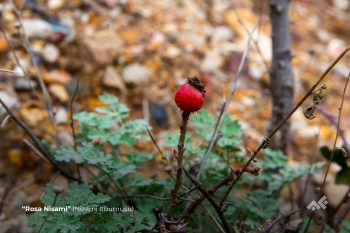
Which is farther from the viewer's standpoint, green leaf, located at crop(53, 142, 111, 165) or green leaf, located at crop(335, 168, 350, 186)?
green leaf, located at crop(335, 168, 350, 186)

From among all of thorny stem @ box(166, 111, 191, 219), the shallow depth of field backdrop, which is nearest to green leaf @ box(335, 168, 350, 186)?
the shallow depth of field backdrop

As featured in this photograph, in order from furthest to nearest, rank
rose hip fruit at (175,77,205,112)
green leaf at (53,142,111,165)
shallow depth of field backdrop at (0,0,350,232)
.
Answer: shallow depth of field backdrop at (0,0,350,232), green leaf at (53,142,111,165), rose hip fruit at (175,77,205,112)

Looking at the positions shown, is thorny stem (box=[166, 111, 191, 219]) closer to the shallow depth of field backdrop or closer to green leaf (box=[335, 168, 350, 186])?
green leaf (box=[335, 168, 350, 186])

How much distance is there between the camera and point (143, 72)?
8.90 feet

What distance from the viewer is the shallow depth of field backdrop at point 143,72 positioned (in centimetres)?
218

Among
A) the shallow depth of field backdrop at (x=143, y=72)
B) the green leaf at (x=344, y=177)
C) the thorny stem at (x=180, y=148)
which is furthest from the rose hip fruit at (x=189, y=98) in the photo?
the shallow depth of field backdrop at (x=143, y=72)

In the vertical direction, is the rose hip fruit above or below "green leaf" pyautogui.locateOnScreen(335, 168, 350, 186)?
below

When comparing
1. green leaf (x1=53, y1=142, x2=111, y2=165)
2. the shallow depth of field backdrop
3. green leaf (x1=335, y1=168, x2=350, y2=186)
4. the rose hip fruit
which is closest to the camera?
the rose hip fruit

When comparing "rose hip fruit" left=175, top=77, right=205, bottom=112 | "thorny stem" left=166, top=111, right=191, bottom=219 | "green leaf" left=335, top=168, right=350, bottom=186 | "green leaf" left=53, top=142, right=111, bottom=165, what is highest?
"green leaf" left=335, top=168, right=350, bottom=186

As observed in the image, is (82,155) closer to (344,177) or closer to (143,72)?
(344,177)

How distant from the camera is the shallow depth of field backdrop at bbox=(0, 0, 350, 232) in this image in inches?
85.7

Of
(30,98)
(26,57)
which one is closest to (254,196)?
(30,98)

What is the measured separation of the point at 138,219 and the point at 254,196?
50cm

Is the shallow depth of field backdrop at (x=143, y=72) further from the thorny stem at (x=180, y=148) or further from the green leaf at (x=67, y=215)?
the thorny stem at (x=180, y=148)
